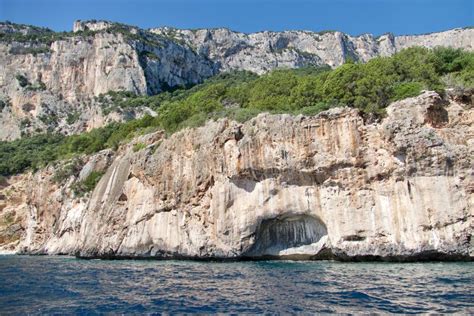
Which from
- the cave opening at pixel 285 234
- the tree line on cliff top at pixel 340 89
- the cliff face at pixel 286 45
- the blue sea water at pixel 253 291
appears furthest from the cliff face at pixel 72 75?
the blue sea water at pixel 253 291

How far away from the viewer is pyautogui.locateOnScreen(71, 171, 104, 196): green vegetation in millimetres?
52791

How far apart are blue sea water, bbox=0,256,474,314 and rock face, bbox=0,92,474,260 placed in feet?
13.4

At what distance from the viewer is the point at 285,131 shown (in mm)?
34969

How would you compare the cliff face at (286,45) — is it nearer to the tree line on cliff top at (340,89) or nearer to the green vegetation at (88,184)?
the tree line on cliff top at (340,89)

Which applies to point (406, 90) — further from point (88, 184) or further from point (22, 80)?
point (22, 80)

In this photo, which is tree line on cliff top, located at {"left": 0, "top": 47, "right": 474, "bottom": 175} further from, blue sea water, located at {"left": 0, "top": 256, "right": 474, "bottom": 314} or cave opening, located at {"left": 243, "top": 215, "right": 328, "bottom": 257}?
blue sea water, located at {"left": 0, "top": 256, "right": 474, "bottom": 314}

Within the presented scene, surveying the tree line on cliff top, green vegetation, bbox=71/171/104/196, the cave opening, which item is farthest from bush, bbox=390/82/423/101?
green vegetation, bbox=71/171/104/196

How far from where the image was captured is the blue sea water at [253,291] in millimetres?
14789

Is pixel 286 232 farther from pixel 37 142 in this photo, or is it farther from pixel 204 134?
pixel 37 142

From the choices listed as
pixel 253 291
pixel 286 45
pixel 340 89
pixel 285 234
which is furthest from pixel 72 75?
pixel 253 291

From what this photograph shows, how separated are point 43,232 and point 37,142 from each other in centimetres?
3876

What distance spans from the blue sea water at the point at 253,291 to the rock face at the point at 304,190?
4088 mm

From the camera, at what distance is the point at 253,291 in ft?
59.6

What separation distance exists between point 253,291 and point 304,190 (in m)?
16.3
